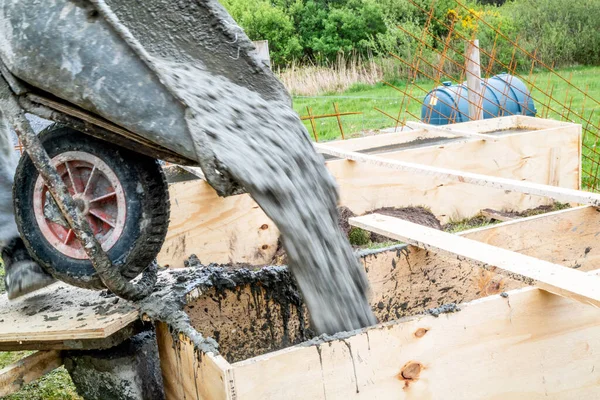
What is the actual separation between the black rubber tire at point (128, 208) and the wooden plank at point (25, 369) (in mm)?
384

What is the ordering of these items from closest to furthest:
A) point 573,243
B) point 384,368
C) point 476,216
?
1. point 384,368
2. point 573,243
3. point 476,216

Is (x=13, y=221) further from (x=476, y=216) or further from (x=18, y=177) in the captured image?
(x=476, y=216)

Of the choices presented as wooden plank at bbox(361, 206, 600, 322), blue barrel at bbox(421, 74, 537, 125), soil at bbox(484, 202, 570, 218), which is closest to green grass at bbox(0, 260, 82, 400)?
wooden plank at bbox(361, 206, 600, 322)

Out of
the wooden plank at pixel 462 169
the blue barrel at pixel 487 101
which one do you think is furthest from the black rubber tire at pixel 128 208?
the blue barrel at pixel 487 101

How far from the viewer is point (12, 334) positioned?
2826 mm

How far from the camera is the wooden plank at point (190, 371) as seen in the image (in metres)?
2.30

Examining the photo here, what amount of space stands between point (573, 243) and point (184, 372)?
214cm

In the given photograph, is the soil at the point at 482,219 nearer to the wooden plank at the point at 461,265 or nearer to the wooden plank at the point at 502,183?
the wooden plank at the point at 502,183

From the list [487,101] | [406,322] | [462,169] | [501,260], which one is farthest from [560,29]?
[406,322]

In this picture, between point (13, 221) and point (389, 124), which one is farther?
point (389, 124)

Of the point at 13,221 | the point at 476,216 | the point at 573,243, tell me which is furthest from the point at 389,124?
the point at 13,221

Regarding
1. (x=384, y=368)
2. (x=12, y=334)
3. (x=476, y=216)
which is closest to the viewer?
(x=384, y=368)

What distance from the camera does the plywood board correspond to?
16.2 feet

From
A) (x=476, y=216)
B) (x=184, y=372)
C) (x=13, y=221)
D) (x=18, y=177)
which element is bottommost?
(x=476, y=216)
